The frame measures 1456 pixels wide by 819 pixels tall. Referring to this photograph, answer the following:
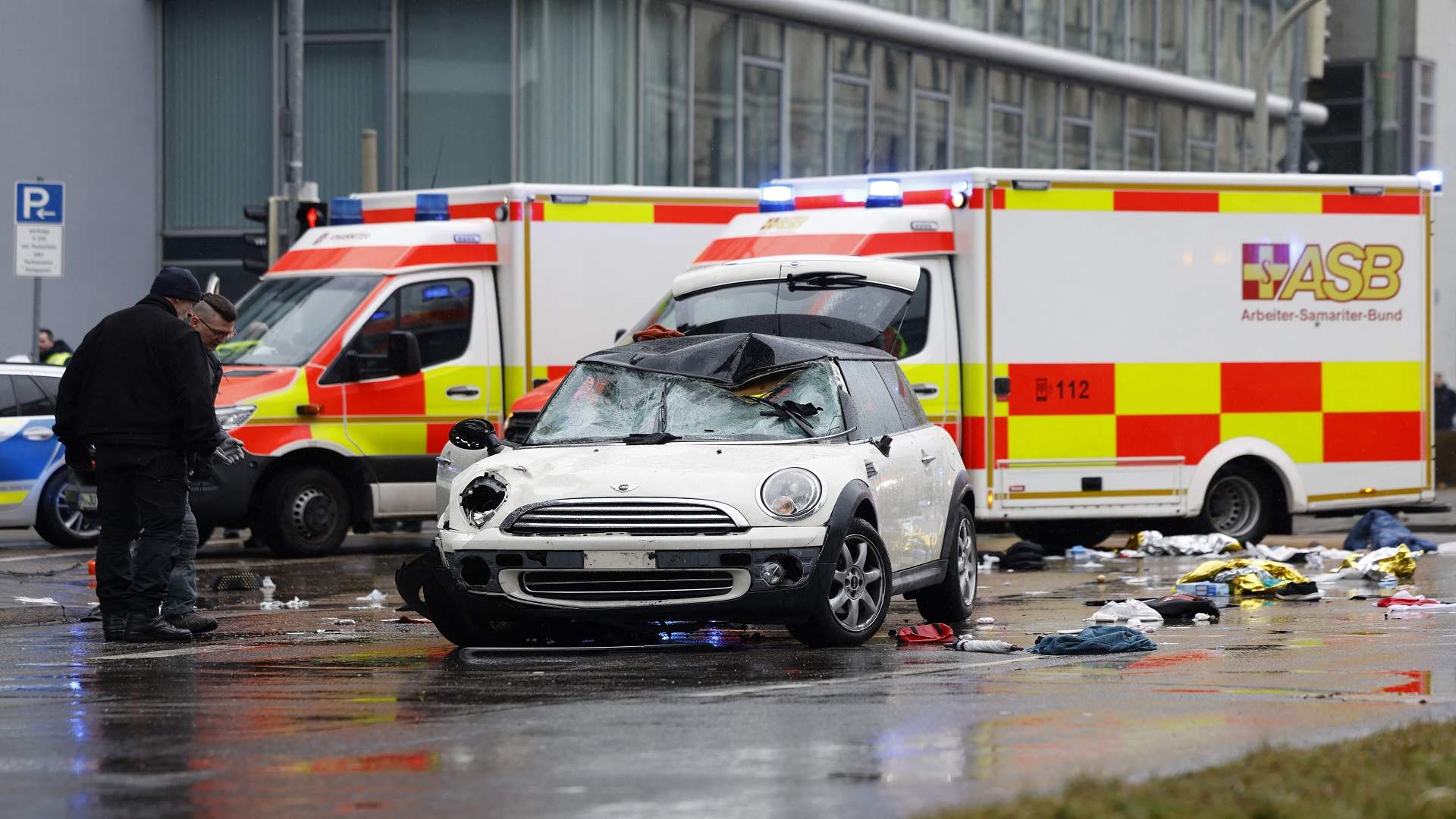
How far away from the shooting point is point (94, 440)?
10.2 m

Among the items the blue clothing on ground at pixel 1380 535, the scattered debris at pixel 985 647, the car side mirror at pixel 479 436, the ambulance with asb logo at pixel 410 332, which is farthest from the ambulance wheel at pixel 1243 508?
the car side mirror at pixel 479 436

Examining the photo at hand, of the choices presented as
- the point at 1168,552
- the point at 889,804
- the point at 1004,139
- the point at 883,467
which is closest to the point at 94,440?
the point at 883,467

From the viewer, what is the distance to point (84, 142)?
26.9 m

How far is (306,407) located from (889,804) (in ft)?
35.9

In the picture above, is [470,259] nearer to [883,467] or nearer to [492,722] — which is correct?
[883,467]

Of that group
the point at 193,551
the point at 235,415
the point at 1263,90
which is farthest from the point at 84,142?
the point at 193,551

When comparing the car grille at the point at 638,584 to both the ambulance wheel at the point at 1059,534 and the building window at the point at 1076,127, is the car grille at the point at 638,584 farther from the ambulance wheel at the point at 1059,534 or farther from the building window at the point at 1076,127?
the building window at the point at 1076,127

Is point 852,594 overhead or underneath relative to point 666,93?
underneath

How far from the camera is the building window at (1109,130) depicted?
34406 millimetres

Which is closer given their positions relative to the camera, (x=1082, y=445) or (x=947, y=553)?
(x=947, y=553)

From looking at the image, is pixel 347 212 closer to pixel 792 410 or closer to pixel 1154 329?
pixel 1154 329

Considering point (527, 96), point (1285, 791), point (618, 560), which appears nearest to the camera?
point (1285, 791)

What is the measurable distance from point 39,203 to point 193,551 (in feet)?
28.4

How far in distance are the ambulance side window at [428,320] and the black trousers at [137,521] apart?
5914 mm
